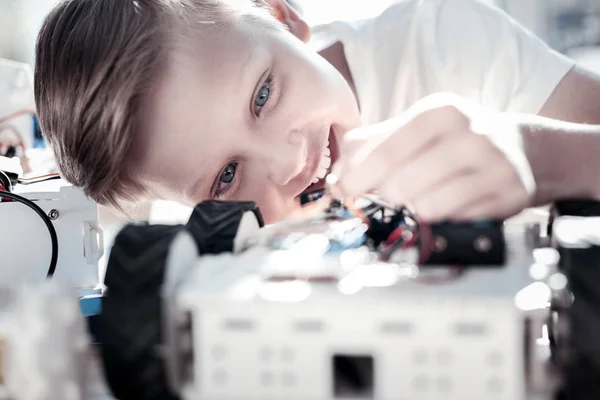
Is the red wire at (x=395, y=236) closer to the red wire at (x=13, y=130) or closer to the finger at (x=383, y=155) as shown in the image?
the finger at (x=383, y=155)

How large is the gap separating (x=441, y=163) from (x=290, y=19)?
0.56m

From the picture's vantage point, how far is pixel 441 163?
0.97 ft

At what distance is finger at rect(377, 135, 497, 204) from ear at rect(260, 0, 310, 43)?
1.71ft

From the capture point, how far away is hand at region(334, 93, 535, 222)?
0.30 meters

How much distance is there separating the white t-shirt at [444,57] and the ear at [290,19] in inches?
5.3

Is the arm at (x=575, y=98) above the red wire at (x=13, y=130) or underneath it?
above

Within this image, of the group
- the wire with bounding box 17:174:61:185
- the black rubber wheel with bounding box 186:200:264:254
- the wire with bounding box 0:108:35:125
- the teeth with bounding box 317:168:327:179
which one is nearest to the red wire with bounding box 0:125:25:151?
the wire with bounding box 0:108:35:125

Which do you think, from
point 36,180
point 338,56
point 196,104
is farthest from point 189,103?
point 338,56

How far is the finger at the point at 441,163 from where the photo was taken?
0.30 metres

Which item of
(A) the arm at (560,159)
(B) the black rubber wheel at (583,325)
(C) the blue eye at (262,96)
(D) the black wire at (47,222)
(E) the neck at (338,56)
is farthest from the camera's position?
(E) the neck at (338,56)

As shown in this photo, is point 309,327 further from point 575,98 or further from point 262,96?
point 575,98

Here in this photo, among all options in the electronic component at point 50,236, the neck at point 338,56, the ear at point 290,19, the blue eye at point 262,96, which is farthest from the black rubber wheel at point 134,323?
the neck at point 338,56

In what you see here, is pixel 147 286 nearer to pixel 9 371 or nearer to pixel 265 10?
pixel 9 371

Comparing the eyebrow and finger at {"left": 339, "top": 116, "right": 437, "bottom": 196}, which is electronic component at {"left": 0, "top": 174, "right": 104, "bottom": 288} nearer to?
the eyebrow
